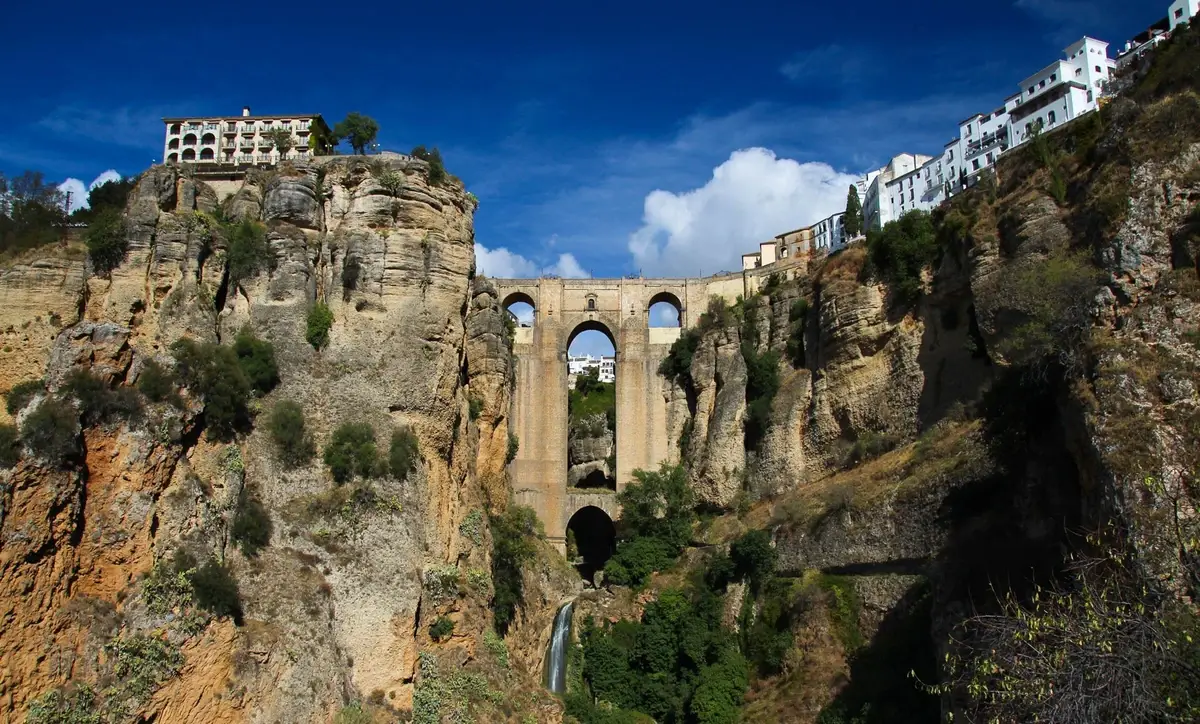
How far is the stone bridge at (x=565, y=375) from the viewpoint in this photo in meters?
42.9

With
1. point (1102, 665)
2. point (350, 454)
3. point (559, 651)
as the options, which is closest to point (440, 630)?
point (350, 454)

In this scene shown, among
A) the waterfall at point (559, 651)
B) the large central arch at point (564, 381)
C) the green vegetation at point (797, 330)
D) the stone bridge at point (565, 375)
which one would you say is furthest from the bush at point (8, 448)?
the green vegetation at point (797, 330)

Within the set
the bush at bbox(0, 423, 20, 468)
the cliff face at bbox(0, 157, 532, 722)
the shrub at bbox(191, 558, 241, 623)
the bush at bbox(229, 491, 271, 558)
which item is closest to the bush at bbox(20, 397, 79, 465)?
the bush at bbox(0, 423, 20, 468)

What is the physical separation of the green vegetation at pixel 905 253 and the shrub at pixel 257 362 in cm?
2190

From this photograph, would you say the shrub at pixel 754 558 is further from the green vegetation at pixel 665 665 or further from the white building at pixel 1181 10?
the white building at pixel 1181 10

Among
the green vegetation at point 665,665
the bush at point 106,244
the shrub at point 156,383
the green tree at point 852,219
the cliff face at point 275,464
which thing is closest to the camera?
the cliff face at point 275,464

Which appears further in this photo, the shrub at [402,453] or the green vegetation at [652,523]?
the green vegetation at [652,523]

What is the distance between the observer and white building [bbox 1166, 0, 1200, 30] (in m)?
44.2

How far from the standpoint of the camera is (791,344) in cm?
4141

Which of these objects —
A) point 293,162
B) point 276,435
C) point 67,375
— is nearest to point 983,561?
point 276,435

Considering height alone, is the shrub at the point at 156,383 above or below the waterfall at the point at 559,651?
above

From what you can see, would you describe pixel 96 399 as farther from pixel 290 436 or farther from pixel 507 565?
pixel 507 565

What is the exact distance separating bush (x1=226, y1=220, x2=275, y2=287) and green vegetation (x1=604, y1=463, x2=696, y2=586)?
1835 centimetres

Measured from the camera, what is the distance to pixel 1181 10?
44.8 metres
